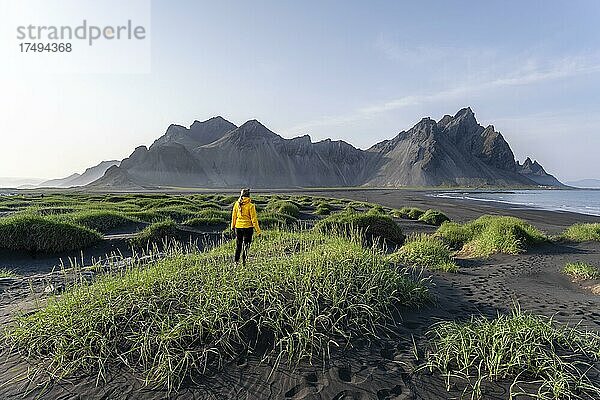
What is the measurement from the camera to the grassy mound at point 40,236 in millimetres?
13281

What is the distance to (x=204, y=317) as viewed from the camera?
5434 millimetres

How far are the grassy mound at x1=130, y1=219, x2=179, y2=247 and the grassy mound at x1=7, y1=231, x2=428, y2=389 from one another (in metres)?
9.13

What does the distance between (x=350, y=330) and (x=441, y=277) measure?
17.0ft

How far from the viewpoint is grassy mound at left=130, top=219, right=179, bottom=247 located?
51.3 feet

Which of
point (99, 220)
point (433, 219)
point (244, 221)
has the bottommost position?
point (433, 219)

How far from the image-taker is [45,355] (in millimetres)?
5160

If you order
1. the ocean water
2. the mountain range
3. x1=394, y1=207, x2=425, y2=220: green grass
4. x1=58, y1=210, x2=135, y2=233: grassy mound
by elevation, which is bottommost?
the ocean water

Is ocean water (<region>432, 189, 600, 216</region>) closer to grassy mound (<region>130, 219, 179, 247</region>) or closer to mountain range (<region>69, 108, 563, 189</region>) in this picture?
grassy mound (<region>130, 219, 179, 247</region>)

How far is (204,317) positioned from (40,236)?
1142 cm

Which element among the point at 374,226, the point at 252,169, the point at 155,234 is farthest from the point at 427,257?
the point at 252,169

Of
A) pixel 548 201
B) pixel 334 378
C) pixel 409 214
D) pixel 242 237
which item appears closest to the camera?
pixel 334 378

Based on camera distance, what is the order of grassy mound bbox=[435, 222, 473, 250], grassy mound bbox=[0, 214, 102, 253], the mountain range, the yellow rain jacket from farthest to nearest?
the mountain range → grassy mound bbox=[435, 222, 473, 250] → grassy mound bbox=[0, 214, 102, 253] → the yellow rain jacket

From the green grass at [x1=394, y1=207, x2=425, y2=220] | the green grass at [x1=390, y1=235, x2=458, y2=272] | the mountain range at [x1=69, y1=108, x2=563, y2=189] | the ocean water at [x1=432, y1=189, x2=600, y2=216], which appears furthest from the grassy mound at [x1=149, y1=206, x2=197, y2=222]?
the mountain range at [x1=69, y1=108, x2=563, y2=189]

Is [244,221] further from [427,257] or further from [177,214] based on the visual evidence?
[177,214]
